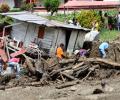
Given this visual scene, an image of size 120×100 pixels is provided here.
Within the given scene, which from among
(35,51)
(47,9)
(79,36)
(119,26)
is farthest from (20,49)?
(47,9)

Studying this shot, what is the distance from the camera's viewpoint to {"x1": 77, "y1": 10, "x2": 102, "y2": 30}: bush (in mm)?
41594

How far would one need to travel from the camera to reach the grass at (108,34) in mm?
38938

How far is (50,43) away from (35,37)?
1.67 meters

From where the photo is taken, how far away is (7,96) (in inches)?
1188

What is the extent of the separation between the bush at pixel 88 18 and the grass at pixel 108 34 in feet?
2.63

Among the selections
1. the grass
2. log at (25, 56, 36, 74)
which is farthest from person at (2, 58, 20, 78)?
the grass

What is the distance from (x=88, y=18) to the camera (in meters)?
41.6

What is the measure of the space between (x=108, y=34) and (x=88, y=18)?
231 centimetres

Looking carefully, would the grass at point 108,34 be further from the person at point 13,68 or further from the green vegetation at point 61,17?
the person at point 13,68

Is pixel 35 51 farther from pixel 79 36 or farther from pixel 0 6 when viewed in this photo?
pixel 0 6

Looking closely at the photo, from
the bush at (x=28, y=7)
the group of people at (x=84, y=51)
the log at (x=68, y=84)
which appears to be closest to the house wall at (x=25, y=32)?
the group of people at (x=84, y=51)

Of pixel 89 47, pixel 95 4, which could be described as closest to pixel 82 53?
pixel 89 47

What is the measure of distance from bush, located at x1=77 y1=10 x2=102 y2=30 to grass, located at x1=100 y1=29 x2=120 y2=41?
2.63 feet

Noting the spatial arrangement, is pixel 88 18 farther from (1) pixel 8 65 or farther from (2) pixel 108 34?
(1) pixel 8 65
